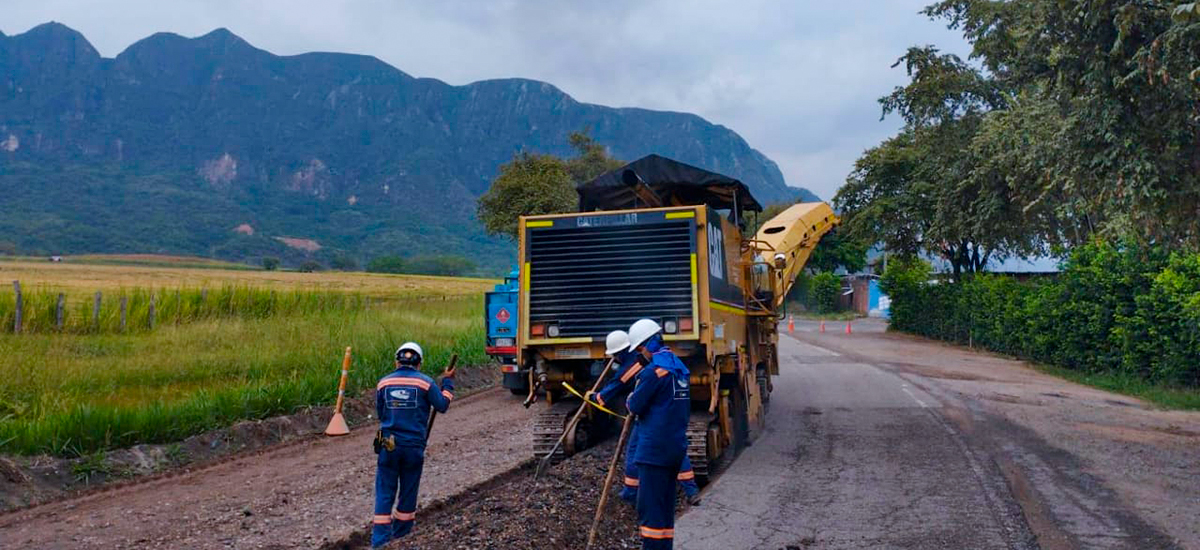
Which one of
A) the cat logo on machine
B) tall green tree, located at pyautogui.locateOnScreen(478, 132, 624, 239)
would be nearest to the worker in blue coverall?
the cat logo on machine

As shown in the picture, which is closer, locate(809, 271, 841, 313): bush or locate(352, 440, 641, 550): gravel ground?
locate(352, 440, 641, 550): gravel ground

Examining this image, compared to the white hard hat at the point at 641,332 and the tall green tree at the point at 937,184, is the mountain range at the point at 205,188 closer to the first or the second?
the tall green tree at the point at 937,184

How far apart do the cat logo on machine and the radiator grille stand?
421mm

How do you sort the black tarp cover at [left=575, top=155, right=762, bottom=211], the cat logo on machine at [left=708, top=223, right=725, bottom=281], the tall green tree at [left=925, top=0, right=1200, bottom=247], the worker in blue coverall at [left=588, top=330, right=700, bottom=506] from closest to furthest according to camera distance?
the worker in blue coverall at [left=588, top=330, right=700, bottom=506], the tall green tree at [left=925, top=0, right=1200, bottom=247], the cat logo on machine at [left=708, top=223, right=725, bottom=281], the black tarp cover at [left=575, top=155, right=762, bottom=211]

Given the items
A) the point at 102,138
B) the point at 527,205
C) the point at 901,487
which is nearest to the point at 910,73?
the point at 527,205

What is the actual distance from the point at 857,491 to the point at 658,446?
13.2 feet

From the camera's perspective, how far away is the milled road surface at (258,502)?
848 cm

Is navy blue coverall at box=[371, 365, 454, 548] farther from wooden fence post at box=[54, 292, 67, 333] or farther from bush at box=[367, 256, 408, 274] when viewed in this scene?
bush at box=[367, 256, 408, 274]

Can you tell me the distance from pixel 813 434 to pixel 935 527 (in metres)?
5.52

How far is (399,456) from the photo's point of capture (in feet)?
26.5

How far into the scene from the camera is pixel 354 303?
87.6 feet

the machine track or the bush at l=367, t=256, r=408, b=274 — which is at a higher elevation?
the bush at l=367, t=256, r=408, b=274

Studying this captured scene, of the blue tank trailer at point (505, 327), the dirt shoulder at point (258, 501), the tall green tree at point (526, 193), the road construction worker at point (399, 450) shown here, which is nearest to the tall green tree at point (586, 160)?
the tall green tree at point (526, 193)

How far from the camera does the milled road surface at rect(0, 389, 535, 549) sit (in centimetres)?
848
